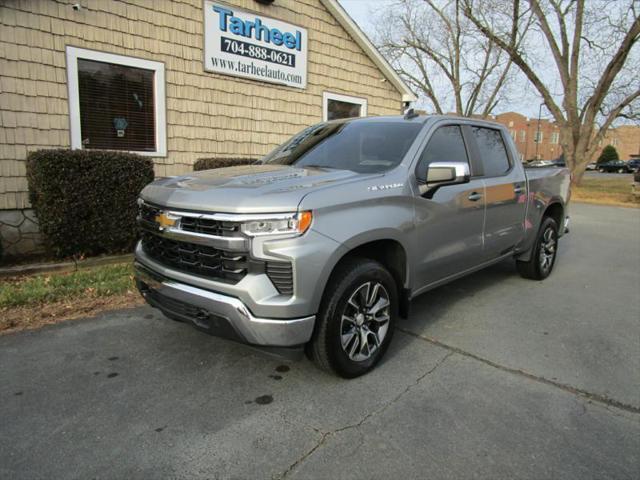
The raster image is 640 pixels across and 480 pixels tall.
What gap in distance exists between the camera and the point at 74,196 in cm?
567

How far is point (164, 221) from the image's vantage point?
3035 millimetres

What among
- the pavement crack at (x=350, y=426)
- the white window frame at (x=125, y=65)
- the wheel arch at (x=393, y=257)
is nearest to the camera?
the pavement crack at (x=350, y=426)

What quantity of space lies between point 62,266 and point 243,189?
153 inches

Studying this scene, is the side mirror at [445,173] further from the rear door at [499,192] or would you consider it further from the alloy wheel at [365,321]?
the rear door at [499,192]

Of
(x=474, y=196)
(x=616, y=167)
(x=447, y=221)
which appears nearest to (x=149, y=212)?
(x=447, y=221)

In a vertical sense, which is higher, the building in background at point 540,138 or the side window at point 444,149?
the building in background at point 540,138

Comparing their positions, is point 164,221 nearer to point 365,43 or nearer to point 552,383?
point 552,383

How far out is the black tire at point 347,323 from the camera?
289 centimetres

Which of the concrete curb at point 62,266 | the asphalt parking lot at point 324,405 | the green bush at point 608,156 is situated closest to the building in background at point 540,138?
the green bush at point 608,156

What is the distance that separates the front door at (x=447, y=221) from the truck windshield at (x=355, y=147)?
23 centimetres

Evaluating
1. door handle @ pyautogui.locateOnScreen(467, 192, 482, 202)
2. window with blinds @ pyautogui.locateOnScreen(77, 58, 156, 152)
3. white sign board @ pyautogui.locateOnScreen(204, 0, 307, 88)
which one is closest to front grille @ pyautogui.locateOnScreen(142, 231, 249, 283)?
door handle @ pyautogui.locateOnScreen(467, 192, 482, 202)

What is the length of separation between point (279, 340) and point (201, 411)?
678 mm

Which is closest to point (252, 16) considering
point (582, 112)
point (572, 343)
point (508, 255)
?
point (508, 255)

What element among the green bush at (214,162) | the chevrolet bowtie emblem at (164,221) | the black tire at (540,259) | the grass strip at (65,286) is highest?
the green bush at (214,162)
